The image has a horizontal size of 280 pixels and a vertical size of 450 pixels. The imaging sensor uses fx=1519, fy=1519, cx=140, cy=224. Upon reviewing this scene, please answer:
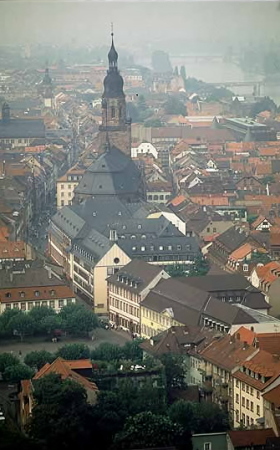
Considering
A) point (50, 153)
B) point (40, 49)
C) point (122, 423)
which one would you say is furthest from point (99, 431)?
point (40, 49)

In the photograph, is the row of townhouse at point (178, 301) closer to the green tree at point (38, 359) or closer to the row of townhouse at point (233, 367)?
the row of townhouse at point (233, 367)

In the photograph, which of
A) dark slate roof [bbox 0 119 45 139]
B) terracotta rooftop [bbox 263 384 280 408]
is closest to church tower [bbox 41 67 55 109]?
dark slate roof [bbox 0 119 45 139]

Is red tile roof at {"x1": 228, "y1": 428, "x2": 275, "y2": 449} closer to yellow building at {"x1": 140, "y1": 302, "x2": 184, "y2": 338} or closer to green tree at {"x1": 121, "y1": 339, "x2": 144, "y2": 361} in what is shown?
green tree at {"x1": 121, "y1": 339, "x2": 144, "y2": 361}

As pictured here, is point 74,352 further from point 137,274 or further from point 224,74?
point 224,74

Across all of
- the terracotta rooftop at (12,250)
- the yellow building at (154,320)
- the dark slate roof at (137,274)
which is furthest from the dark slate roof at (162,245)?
the yellow building at (154,320)

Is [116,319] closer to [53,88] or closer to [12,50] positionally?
[12,50]
